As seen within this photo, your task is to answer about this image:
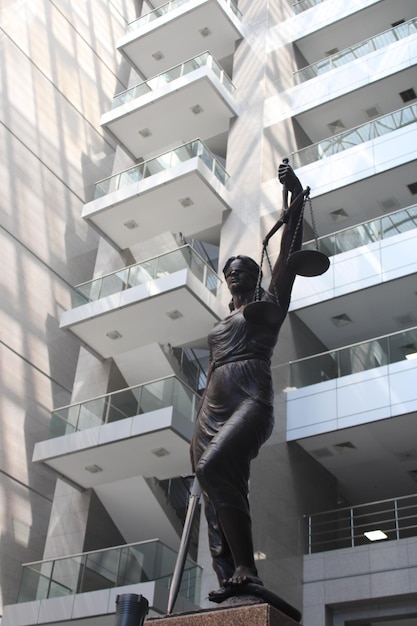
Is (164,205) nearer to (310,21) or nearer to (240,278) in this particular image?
(310,21)

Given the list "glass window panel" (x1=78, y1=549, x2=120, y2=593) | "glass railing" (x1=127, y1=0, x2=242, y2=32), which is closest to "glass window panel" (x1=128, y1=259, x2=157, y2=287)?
"glass window panel" (x1=78, y1=549, x2=120, y2=593)

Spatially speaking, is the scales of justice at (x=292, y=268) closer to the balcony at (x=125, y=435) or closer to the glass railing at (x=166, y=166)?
the balcony at (x=125, y=435)

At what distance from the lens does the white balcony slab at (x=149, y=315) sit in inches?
766

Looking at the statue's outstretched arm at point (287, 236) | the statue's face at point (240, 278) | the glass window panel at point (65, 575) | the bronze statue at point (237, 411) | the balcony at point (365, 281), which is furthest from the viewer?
the balcony at point (365, 281)

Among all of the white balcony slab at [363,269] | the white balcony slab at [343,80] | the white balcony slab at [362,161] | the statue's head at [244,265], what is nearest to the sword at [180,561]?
the statue's head at [244,265]

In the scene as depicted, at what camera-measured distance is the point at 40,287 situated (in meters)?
23.4

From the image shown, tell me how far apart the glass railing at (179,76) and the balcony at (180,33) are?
93.4 inches

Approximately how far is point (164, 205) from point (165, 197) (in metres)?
0.35

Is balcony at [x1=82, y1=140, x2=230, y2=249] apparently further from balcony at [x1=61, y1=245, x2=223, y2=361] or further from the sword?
the sword

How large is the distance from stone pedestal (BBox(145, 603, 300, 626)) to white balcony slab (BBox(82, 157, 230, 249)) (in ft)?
58.6

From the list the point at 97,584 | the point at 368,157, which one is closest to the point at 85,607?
the point at 97,584

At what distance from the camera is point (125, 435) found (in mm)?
17641

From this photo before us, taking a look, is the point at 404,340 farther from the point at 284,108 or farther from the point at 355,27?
the point at 355,27

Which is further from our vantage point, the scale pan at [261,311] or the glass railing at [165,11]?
the glass railing at [165,11]
